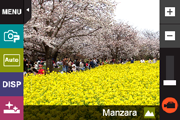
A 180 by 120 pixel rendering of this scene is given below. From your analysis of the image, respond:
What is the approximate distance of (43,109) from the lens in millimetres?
4336

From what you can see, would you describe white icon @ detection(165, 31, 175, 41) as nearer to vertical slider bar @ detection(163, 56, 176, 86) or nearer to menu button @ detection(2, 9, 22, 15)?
vertical slider bar @ detection(163, 56, 176, 86)

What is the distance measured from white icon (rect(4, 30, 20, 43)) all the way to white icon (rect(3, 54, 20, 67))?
213mm

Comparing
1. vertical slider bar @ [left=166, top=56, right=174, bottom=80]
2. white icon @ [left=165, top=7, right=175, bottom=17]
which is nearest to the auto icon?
vertical slider bar @ [left=166, top=56, right=174, bottom=80]

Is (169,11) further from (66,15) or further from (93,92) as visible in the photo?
(66,15)

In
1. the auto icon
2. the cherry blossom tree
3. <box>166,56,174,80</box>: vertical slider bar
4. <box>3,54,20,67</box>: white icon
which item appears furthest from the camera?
the cherry blossom tree

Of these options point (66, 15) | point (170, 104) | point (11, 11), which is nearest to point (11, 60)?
point (11, 11)

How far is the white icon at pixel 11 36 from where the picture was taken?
300cm

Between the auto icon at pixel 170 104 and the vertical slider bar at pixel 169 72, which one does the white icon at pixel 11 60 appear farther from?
the auto icon at pixel 170 104

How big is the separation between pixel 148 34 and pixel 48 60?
56.3 m

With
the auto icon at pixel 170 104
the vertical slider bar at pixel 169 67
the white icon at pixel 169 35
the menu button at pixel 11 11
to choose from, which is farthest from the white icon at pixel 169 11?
the menu button at pixel 11 11

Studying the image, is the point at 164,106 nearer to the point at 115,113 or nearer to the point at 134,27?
the point at 115,113

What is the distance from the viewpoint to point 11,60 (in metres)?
3.06

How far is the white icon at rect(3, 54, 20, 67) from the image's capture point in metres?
3.01

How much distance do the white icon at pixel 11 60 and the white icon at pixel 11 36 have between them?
0.70 feet
